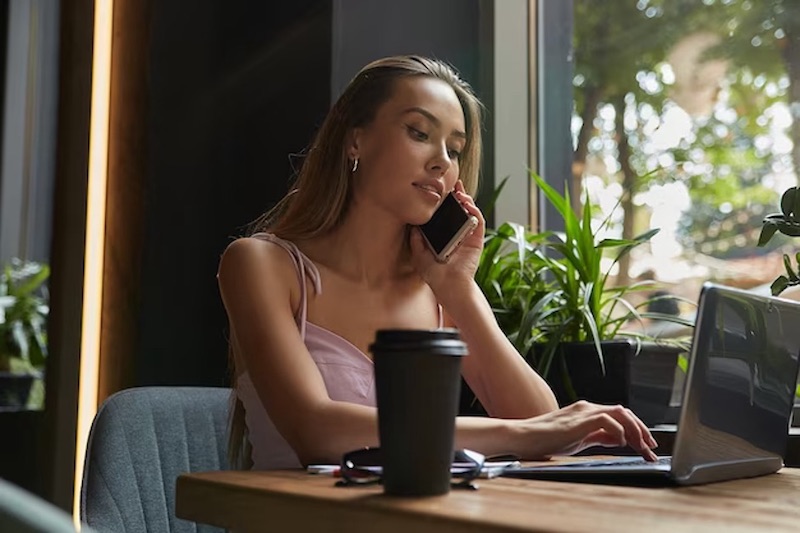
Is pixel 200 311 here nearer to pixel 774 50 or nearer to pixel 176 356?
pixel 176 356

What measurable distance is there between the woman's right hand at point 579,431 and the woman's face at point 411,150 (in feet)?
1.88

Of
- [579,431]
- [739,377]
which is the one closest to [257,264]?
[579,431]

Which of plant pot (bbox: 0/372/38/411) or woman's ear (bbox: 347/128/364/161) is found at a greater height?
woman's ear (bbox: 347/128/364/161)

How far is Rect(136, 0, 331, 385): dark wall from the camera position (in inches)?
103

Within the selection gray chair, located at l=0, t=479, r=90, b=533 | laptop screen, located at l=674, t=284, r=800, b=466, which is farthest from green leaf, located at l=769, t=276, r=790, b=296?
gray chair, located at l=0, t=479, r=90, b=533

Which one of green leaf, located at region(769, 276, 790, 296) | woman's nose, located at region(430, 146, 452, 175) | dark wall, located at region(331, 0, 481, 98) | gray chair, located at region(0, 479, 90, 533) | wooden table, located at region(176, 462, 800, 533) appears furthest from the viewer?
Answer: dark wall, located at region(331, 0, 481, 98)

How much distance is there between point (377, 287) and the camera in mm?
1849

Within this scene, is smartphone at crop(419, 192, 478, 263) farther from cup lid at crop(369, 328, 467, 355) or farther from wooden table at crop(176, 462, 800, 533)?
cup lid at crop(369, 328, 467, 355)

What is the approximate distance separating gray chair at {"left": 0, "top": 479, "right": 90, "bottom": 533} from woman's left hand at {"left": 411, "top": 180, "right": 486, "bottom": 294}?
4.80 ft

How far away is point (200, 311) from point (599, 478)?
1.82m

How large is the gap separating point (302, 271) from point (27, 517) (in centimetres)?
128

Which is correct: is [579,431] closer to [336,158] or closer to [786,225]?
[786,225]

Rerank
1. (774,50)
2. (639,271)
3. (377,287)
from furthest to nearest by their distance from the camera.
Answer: (639,271) < (774,50) < (377,287)

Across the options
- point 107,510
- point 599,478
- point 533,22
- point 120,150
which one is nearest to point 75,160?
point 120,150
